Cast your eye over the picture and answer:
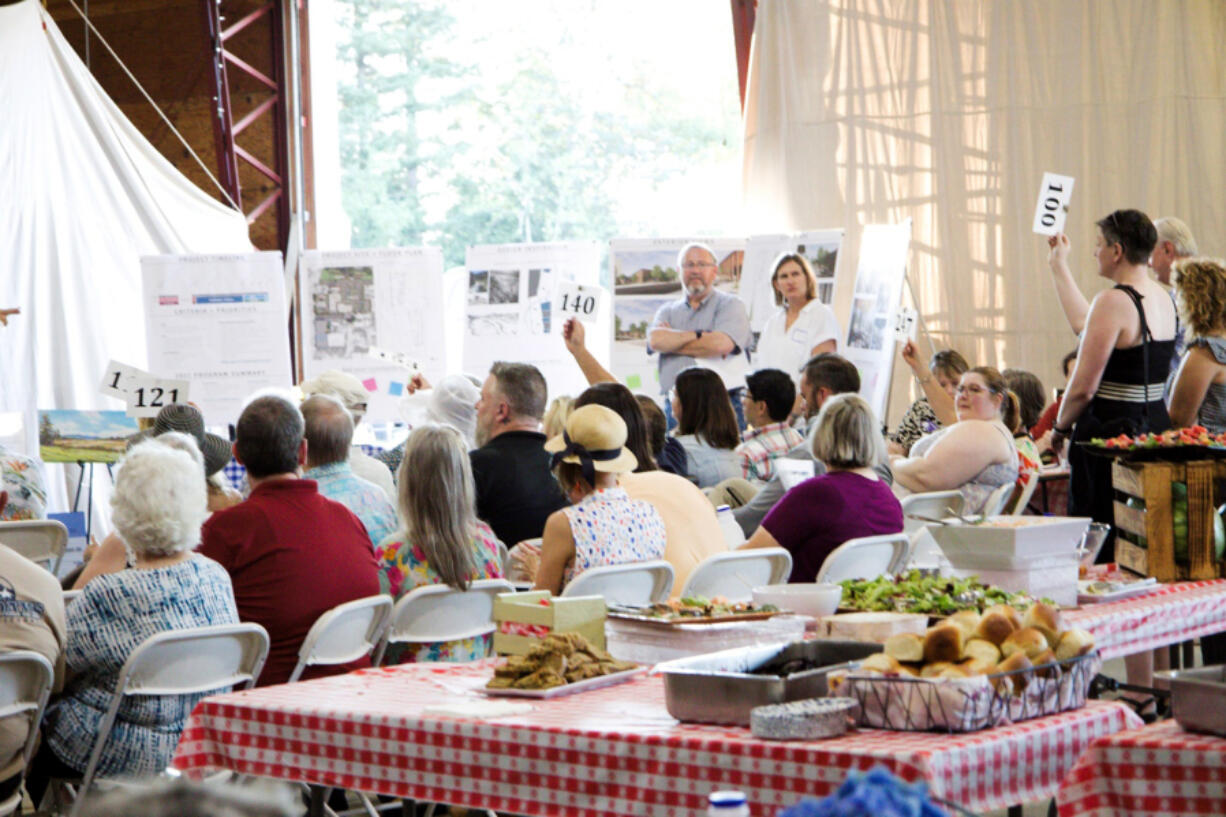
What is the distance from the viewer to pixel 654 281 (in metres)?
8.57

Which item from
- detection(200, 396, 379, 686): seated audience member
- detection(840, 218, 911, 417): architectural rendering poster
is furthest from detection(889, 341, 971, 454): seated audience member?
detection(200, 396, 379, 686): seated audience member

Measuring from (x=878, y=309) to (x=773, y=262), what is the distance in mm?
698

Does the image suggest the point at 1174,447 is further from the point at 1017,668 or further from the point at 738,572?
the point at 1017,668

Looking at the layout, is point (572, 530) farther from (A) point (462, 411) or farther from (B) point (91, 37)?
(B) point (91, 37)

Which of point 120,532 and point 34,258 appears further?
point 34,258

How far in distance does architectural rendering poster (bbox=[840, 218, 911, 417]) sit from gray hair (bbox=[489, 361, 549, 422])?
142 inches

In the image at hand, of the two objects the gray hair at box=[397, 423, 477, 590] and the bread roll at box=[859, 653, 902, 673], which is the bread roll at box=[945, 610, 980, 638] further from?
the gray hair at box=[397, 423, 477, 590]

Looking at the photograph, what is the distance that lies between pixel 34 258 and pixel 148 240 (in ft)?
2.39

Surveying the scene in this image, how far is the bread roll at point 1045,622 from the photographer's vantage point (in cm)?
201

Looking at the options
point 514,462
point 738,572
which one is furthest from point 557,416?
point 738,572

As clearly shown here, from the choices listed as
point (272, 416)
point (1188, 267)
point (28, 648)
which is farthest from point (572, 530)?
point (1188, 267)

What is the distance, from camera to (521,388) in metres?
4.59

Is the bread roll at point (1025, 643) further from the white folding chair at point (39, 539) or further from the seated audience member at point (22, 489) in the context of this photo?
the seated audience member at point (22, 489)

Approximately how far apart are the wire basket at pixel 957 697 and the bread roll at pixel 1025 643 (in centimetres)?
3
